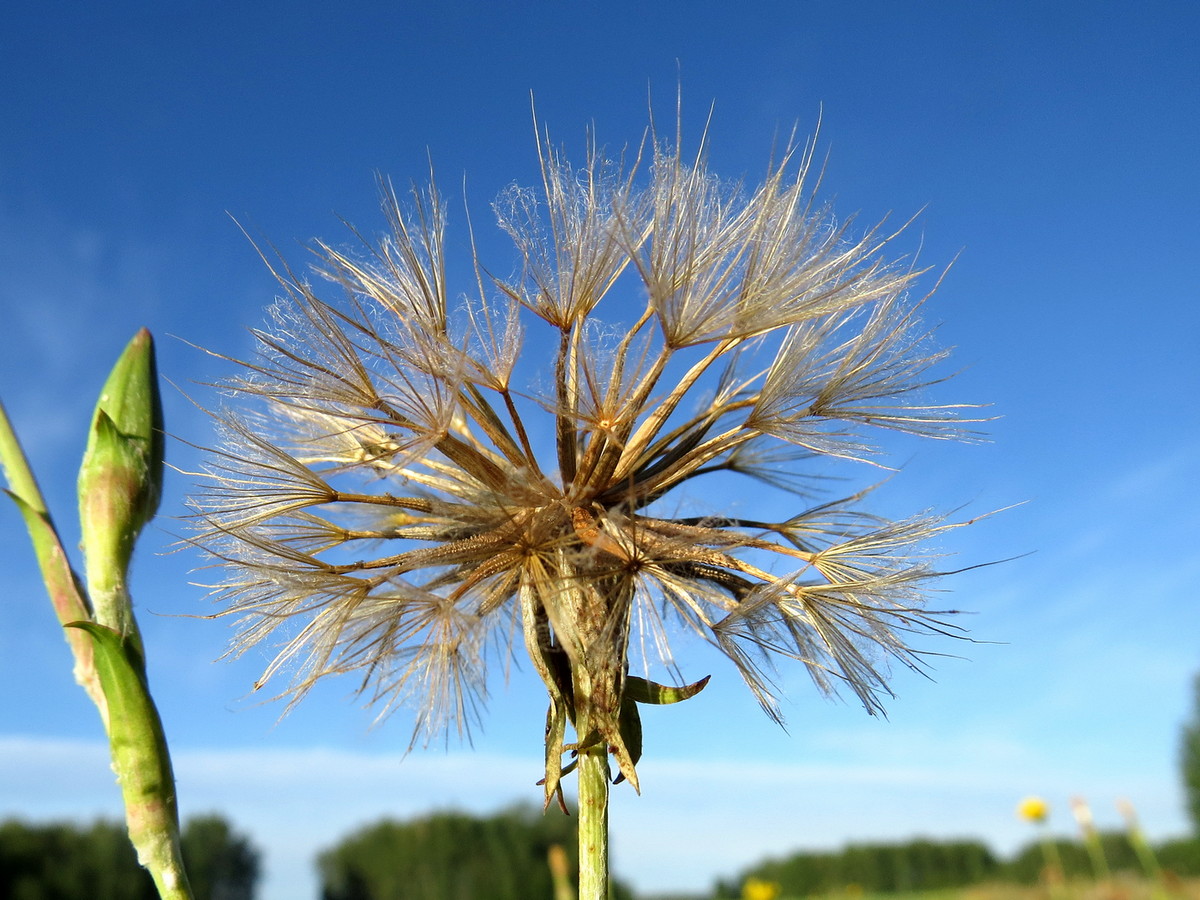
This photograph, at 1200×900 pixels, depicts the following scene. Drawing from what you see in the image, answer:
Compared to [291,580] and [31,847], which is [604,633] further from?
[31,847]

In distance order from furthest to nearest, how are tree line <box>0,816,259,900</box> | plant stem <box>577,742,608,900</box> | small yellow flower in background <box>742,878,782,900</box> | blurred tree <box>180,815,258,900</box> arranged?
1. blurred tree <box>180,815,258,900</box>
2. tree line <box>0,816,259,900</box>
3. small yellow flower in background <box>742,878,782,900</box>
4. plant stem <box>577,742,608,900</box>

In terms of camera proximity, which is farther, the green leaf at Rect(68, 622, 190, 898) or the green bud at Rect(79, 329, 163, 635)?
the green bud at Rect(79, 329, 163, 635)

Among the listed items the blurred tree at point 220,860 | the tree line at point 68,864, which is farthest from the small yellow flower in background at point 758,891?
the blurred tree at point 220,860

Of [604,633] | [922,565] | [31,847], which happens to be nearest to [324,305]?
[604,633]

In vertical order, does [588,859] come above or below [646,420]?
below

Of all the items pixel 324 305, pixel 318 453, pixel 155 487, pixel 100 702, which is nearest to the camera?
pixel 100 702

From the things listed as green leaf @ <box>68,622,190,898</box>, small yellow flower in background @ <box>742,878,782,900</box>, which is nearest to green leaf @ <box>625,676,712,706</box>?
green leaf @ <box>68,622,190,898</box>

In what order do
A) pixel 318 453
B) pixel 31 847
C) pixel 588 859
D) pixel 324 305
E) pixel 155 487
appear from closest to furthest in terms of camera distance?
pixel 155 487 → pixel 588 859 → pixel 324 305 → pixel 318 453 → pixel 31 847

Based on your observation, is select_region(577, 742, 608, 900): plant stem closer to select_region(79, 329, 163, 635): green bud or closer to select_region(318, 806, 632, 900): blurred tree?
select_region(79, 329, 163, 635): green bud
